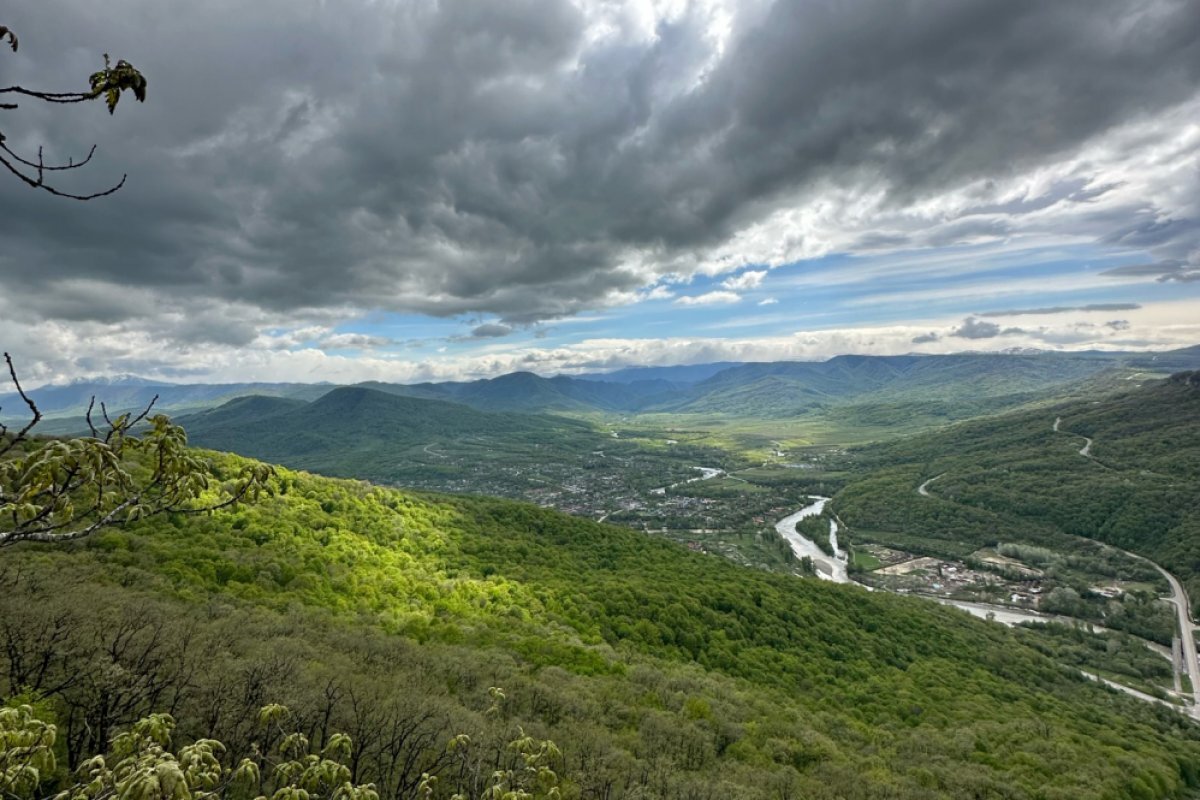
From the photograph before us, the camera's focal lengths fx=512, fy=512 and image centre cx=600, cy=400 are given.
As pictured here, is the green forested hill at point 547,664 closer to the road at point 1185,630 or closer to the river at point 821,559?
the road at point 1185,630

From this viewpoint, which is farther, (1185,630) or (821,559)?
(821,559)

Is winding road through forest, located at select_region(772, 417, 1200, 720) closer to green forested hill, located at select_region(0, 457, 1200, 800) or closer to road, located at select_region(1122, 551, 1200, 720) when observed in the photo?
road, located at select_region(1122, 551, 1200, 720)

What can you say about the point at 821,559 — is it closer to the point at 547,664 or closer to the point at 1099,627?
the point at 1099,627

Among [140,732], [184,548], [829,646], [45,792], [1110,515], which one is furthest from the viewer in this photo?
[1110,515]

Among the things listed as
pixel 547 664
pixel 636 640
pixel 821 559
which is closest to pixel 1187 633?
pixel 821 559

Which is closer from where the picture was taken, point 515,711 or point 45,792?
point 45,792

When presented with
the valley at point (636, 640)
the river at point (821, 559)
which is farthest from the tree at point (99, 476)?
the river at point (821, 559)

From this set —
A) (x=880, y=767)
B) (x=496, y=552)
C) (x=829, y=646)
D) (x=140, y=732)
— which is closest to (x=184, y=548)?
(x=496, y=552)

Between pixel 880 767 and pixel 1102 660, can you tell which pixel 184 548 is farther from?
pixel 1102 660
